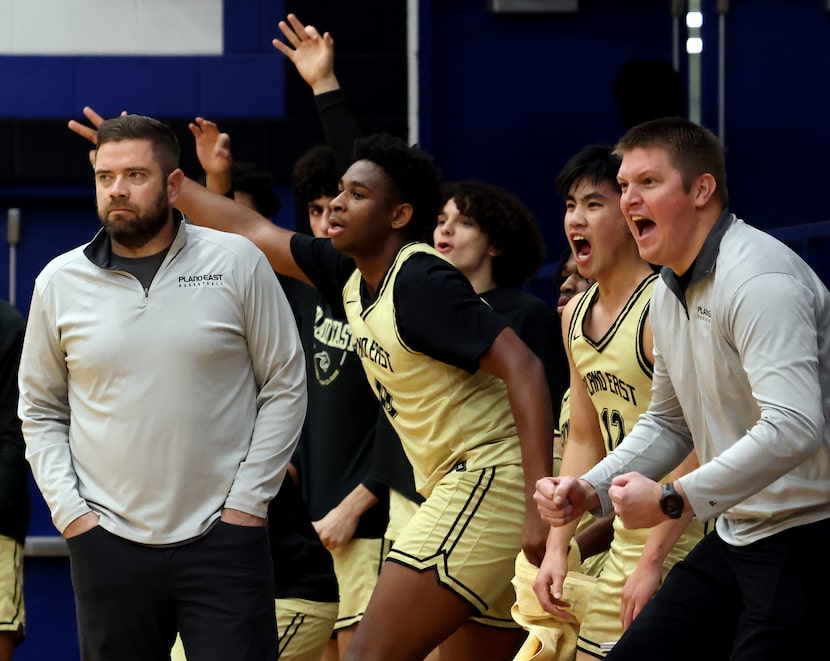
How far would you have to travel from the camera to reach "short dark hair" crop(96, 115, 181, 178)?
427cm

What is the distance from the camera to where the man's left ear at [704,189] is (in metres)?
3.52

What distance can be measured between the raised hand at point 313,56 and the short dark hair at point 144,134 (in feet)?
4.47

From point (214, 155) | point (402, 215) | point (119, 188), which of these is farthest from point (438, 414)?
point (214, 155)

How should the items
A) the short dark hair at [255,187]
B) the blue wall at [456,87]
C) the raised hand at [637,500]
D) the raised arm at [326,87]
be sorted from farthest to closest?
the blue wall at [456,87] → the short dark hair at [255,187] → the raised arm at [326,87] → the raised hand at [637,500]

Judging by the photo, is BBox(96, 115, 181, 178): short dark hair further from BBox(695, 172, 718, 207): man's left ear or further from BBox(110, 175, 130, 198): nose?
BBox(695, 172, 718, 207): man's left ear

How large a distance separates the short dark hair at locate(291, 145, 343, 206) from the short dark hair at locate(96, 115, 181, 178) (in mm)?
1923

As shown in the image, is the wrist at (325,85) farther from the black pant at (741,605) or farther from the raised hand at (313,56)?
the black pant at (741,605)

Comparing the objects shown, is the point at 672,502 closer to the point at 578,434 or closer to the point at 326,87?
the point at 578,434

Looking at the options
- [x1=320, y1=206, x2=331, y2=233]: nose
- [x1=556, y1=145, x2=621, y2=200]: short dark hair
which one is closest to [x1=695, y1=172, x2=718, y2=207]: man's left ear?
[x1=556, y1=145, x2=621, y2=200]: short dark hair

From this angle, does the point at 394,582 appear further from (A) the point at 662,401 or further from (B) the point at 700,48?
(B) the point at 700,48

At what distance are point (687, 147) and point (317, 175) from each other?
9.93 ft

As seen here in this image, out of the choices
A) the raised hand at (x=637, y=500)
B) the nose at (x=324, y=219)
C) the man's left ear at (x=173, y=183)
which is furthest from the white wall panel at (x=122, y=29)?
the raised hand at (x=637, y=500)

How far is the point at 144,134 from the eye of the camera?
169 inches

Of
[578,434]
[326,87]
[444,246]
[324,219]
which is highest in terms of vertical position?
[326,87]
